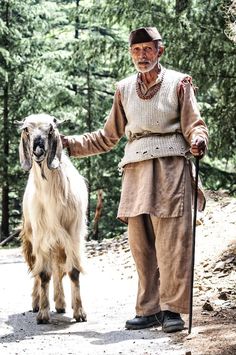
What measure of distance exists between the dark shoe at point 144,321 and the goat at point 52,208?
0.73 m

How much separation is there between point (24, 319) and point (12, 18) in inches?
648

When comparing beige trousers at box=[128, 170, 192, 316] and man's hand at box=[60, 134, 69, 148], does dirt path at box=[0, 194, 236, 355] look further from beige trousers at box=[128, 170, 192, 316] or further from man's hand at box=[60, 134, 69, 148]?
man's hand at box=[60, 134, 69, 148]

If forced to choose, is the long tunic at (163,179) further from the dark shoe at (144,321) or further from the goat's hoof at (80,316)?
the goat's hoof at (80,316)

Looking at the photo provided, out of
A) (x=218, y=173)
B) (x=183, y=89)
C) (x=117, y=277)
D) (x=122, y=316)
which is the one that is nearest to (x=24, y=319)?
(x=122, y=316)

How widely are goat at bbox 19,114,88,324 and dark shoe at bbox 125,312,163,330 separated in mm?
728

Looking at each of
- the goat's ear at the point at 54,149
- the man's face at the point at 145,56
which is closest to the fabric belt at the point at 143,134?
the man's face at the point at 145,56

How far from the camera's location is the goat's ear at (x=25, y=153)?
5.75 m

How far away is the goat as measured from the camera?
5762 mm

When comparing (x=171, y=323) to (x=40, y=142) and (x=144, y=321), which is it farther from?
(x=40, y=142)

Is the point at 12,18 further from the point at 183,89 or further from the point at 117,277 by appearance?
the point at 183,89

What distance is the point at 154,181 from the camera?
213 inches

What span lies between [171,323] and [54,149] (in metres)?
1.74

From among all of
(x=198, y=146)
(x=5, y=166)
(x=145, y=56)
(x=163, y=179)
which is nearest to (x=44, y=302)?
(x=163, y=179)

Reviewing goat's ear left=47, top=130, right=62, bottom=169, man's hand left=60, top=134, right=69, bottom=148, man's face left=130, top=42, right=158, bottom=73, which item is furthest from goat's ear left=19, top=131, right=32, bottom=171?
man's face left=130, top=42, right=158, bottom=73
